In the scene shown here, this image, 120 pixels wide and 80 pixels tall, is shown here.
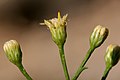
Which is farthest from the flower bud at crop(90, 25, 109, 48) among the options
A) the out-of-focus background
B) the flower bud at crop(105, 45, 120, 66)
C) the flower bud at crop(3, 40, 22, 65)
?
the out-of-focus background

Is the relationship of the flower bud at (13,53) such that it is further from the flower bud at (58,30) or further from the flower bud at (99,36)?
the flower bud at (99,36)

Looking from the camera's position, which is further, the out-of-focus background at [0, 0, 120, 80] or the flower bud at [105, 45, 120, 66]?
the out-of-focus background at [0, 0, 120, 80]

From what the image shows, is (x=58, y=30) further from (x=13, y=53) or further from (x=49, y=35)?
(x=49, y=35)

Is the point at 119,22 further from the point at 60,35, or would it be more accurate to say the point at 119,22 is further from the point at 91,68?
the point at 60,35

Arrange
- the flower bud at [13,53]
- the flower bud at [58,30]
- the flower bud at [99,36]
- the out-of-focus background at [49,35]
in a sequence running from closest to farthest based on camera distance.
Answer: the flower bud at [58,30], the flower bud at [13,53], the flower bud at [99,36], the out-of-focus background at [49,35]

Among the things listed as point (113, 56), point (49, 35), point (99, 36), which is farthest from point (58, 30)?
point (49, 35)

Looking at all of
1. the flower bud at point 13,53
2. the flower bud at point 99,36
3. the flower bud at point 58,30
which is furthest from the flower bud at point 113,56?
the flower bud at point 13,53

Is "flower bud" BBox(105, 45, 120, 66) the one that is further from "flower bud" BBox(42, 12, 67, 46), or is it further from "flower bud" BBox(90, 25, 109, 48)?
"flower bud" BBox(42, 12, 67, 46)

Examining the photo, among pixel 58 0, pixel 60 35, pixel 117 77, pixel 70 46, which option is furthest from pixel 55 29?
pixel 58 0
